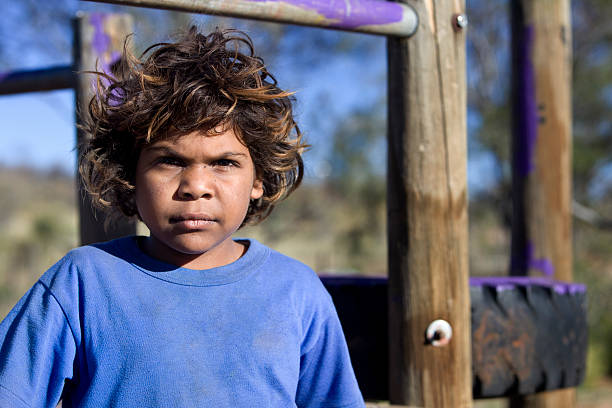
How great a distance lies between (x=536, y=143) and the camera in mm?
2902

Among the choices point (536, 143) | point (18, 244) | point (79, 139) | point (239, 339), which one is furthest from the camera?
point (18, 244)

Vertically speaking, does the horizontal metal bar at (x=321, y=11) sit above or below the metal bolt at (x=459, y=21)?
below

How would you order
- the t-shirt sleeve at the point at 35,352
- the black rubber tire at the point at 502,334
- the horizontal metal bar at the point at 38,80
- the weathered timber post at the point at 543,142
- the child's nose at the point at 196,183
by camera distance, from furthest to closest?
the weathered timber post at the point at 543,142, the horizontal metal bar at the point at 38,80, the black rubber tire at the point at 502,334, the child's nose at the point at 196,183, the t-shirt sleeve at the point at 35,352

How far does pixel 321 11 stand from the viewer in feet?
4.80

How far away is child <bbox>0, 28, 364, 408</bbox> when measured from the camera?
3.63 feet

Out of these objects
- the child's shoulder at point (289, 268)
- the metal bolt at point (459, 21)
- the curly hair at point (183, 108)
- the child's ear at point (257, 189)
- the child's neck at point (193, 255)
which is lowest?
the child's shoulder at point (289, 268)

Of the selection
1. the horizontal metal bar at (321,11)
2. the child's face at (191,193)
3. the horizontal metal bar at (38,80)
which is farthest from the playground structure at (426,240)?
the child's face at (191,193)

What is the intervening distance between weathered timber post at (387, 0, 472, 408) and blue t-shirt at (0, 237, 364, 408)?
38 cm

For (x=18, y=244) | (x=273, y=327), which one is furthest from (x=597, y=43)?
(x=18, y=244)

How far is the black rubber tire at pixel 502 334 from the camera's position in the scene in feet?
5.78

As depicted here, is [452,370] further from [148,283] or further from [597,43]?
[597,43]

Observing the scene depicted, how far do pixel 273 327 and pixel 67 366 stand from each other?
0.37 meters

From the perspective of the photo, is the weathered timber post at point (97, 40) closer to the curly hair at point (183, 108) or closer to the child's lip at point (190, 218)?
the curly hair at point (183, 108)

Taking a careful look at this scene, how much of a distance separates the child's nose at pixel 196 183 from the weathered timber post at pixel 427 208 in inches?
24.3
